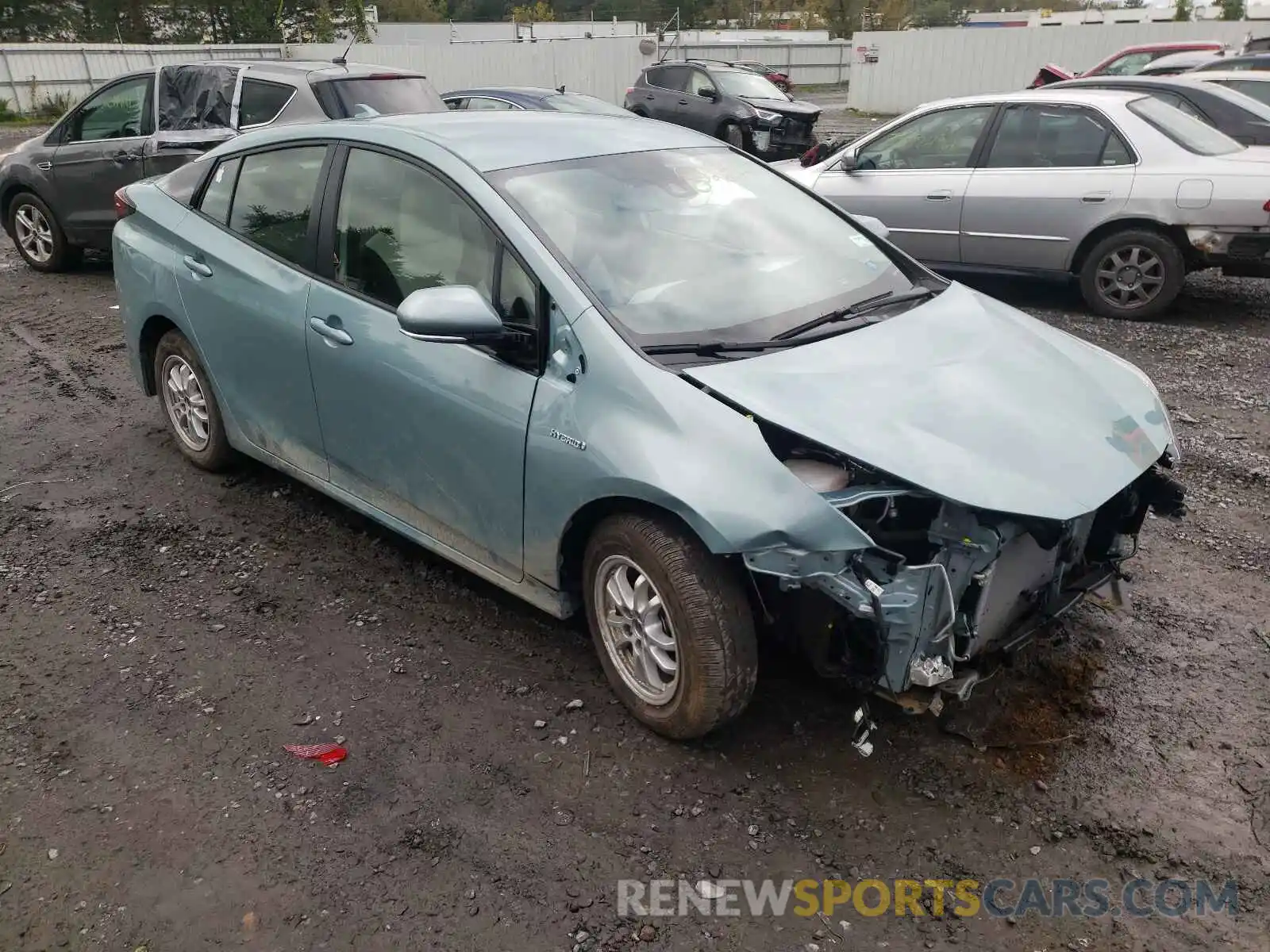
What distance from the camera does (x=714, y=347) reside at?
312 cm

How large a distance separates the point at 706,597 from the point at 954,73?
29.3 metres

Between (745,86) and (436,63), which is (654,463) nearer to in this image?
(745,86)

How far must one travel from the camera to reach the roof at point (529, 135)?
3.59 meters

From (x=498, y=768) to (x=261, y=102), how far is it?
24.0 ft

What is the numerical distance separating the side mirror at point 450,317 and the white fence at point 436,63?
2661cm

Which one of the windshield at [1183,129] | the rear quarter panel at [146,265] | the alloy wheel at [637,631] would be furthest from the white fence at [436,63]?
the alloy wheel at [637,631]

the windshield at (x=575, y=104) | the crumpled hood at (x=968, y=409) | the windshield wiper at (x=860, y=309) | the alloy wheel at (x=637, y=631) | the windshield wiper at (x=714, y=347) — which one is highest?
the windshield at (x=575, y=104)

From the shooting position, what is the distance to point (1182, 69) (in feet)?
45.2

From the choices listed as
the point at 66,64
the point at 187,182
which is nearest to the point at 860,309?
the point at 187,182

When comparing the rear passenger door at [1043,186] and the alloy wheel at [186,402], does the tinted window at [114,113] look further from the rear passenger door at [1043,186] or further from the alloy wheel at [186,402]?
the rear passenger door at [1043,186]

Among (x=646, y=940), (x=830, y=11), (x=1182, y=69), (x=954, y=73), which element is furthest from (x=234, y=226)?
(x=830, y=11)

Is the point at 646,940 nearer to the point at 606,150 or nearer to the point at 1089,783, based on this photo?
the point at 1089,783

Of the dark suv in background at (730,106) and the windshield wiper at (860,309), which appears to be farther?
the dark suv in background at (730,106)

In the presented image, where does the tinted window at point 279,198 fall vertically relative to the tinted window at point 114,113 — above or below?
below
